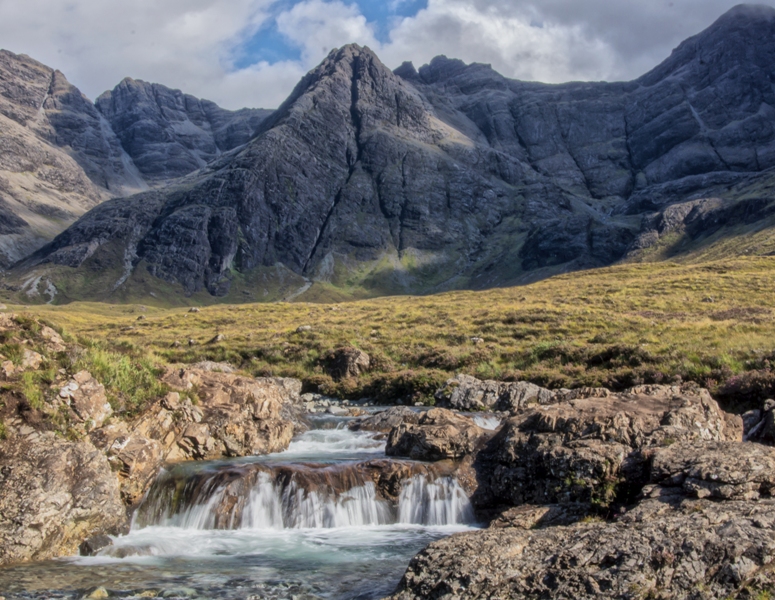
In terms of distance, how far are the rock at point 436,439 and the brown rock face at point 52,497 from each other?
26.2 feet

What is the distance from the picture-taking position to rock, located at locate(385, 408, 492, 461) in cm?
1656

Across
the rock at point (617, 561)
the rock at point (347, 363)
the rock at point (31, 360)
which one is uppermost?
the rock at point (31, 360)

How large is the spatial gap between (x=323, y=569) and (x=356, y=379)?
2212 centimetres

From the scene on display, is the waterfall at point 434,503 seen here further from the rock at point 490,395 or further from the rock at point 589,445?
the rock at point 490,395

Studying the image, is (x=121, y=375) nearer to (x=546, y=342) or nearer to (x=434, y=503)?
(x=434, y=503)

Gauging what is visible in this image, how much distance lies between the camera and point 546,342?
112 ft

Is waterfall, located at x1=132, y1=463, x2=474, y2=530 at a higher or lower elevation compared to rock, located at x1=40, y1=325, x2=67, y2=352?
lower

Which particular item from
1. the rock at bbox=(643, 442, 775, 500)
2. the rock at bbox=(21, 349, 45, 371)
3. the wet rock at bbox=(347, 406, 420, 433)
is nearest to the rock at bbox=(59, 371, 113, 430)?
the rock at bbox=(21, 349, 45, 371)

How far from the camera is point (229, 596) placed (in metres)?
9.95

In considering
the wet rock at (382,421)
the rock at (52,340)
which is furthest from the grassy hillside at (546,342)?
the wet rock at (382,421)

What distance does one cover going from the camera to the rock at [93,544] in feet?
40.4

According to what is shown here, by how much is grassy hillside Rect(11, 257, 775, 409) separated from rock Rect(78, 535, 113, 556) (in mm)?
8633

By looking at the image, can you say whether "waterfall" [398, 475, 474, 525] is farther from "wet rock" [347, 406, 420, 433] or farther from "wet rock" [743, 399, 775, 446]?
"wet rock" [743, 399, 775, 446]

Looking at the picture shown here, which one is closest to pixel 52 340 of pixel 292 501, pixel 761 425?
pixel 292 501
